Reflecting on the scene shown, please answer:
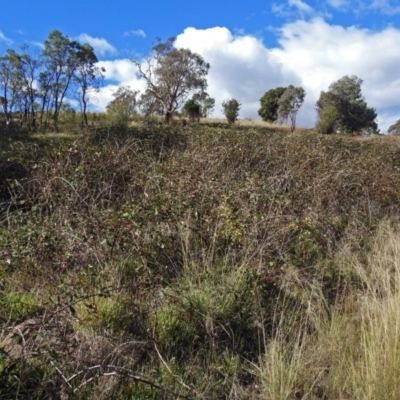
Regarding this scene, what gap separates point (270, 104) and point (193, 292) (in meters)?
46.9

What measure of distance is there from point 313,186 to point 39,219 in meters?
3.74

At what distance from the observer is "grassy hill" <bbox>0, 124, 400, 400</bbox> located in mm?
2135

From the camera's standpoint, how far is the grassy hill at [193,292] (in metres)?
2.13

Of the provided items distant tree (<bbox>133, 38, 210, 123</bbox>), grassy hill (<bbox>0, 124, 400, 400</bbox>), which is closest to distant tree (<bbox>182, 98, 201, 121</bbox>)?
distant tree (<bbox>133, 38, 210, 123</bbox>)

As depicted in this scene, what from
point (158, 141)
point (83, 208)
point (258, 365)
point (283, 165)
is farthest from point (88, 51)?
point (258, 365)

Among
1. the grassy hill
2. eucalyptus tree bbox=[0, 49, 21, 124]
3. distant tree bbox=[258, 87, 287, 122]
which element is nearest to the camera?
the grassy hill

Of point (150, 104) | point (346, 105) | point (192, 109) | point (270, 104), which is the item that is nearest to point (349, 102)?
point (346, 105)

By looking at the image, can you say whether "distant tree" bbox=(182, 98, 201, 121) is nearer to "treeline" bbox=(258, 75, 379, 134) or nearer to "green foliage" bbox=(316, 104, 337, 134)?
"treeline" bbox=(258, 75, 379, 134)

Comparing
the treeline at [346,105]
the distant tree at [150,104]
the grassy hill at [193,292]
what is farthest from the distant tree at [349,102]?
the grassy hill at [193,292]

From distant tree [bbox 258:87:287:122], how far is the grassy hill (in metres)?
43.1

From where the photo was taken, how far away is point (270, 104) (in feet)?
156

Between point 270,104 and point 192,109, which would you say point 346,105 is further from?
point 192,109

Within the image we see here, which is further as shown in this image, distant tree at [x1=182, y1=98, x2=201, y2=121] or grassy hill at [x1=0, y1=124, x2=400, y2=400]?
distant tree at [x1=182, y1=98, x2=201, y2=121]

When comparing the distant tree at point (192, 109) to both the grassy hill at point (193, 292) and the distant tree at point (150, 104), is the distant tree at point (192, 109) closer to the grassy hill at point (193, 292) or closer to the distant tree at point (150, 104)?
the distant tree at point (150, 104)
